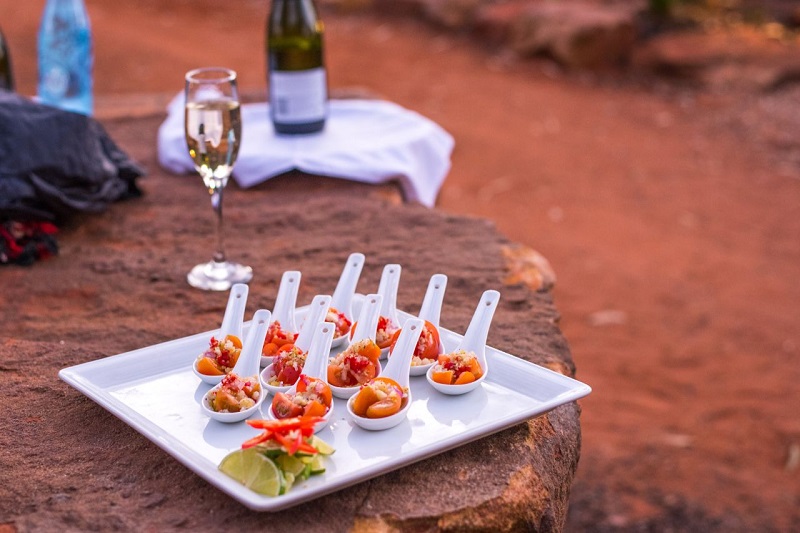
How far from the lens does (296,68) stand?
7.85 feet

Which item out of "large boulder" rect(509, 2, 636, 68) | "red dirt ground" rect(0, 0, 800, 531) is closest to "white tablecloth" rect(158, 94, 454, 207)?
"red dirt ground" rect(0, 0, 800, 531)

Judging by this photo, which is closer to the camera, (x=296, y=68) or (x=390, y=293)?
(x=390, y=293)

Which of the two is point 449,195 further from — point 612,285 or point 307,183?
point 307,183

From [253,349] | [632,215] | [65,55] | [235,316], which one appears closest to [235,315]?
[235,316]

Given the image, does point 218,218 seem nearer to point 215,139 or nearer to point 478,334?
point 215,139

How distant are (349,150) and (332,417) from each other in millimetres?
1198

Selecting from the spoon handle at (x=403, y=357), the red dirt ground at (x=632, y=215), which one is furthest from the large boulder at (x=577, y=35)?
the spoon handle at (x=403, y=357)

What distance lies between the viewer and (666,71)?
21.9ft

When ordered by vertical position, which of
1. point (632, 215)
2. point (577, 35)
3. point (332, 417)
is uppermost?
point (332, 417)

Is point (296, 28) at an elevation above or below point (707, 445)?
above

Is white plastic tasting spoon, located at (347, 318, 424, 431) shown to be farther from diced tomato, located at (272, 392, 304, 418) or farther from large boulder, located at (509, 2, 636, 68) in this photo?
large boulder, located at (509, 2, 636, 68)

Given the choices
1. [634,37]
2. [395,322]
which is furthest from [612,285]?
[634,37]

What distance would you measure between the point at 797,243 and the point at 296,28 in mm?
2866

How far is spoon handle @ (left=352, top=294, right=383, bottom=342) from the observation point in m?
1.17
